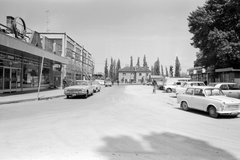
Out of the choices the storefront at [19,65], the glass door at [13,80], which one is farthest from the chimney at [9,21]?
the glass door at [13,80]

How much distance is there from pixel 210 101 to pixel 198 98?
0.78m

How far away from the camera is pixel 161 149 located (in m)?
4.16

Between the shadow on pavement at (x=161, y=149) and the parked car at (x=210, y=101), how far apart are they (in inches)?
154

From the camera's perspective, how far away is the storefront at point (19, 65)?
47.5 feet

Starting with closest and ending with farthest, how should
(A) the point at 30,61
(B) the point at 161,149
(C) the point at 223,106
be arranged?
(B) the point at 161,149, (C) the point at 223,106, (A) the point at 30,61

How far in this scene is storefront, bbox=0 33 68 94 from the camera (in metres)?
14.5

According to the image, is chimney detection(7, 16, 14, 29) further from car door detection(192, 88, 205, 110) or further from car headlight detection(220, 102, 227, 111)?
car headlight detection(220, 102, 227, 111)

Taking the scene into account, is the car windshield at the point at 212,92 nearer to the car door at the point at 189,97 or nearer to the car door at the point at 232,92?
the car door at the point at 189,97

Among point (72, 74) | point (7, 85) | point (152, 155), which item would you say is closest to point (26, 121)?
point (152, 155)

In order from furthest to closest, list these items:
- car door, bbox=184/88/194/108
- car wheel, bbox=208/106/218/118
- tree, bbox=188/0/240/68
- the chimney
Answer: tree, bbox=188/0/240/68 < the chimney < car door, bbox=184/88/194/108 < car wheel, bbox=208/106/218/118

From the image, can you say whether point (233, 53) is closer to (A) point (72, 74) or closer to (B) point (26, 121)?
(B) point (26, 121)

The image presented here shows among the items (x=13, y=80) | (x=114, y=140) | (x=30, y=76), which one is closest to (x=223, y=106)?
(x=114, y=140)

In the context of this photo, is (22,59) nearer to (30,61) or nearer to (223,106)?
(30,61)

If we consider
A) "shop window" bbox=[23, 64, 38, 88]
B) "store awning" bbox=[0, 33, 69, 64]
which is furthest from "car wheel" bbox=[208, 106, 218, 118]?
"shop window" bbox=[23, 64, 38, 88]
